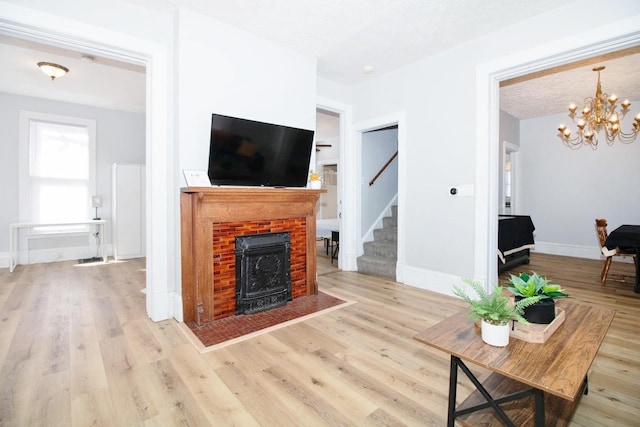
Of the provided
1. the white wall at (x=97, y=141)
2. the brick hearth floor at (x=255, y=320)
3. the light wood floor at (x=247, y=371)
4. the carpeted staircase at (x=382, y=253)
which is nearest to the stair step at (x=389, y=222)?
the carpeted staircase at (x=382, y=253)

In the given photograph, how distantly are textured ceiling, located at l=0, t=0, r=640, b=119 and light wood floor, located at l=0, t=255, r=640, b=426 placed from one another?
2.84 meters

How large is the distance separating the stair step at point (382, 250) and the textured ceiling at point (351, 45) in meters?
2.45

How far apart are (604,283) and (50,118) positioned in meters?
8.88

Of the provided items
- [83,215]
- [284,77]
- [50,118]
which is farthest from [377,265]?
[50,118]

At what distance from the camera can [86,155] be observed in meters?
5.68

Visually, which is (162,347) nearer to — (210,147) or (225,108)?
(210,147)

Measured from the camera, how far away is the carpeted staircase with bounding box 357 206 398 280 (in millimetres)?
4366

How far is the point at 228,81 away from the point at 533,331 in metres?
3.10

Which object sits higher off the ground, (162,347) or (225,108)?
(225,108)

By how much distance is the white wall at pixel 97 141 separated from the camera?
4.97 metres

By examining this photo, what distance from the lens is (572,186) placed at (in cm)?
593

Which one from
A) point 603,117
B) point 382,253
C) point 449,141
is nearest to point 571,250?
point 603,117

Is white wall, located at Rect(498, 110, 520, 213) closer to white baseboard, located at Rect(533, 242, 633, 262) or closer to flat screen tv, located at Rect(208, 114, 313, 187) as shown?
white baseboard, located at Rect(533, 242, 633, 262)

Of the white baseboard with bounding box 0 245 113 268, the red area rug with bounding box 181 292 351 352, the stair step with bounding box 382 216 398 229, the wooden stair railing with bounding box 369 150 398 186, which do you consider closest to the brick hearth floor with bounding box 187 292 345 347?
the red area rug with bounding box 181 292 351 352
